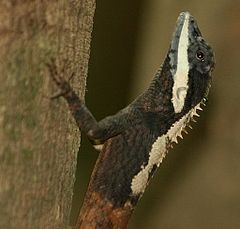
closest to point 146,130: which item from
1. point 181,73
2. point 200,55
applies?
point 181,73

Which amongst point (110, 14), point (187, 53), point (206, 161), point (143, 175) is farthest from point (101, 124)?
point (110, 14)

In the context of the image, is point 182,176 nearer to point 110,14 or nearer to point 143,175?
point 110,14

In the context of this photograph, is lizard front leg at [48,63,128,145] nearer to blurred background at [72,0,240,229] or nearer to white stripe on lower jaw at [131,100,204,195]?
white stripe on lower jaw at [131,100,204,195]

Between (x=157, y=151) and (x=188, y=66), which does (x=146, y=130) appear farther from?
(x=188, y=66)

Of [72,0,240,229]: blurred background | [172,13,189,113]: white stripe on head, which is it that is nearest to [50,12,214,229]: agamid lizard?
[172,13,189,113]: white stripe on head

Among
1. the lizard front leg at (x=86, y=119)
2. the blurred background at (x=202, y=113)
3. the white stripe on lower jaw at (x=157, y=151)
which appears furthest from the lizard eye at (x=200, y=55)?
the blurred background at (x=202, y=113)
